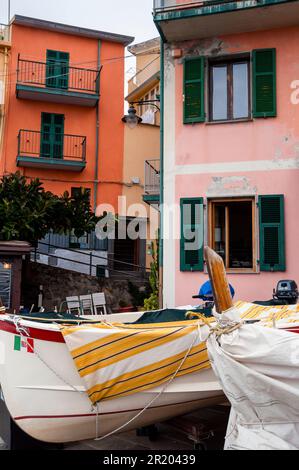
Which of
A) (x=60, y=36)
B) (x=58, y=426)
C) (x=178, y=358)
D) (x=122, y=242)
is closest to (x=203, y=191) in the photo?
(x=178, y=358)

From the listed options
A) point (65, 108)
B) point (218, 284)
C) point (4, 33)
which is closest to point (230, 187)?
point (218, 284)

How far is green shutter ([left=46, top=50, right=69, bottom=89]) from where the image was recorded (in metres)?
19.3

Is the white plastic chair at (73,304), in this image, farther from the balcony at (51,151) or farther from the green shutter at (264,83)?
the green shutter at (264,83)

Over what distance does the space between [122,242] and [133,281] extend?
4125 mm

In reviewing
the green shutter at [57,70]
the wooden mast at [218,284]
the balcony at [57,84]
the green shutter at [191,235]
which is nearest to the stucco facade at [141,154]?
the balcony at [57,84]

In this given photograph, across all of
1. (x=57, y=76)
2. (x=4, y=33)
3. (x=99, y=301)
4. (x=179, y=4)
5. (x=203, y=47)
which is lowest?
(x=99, y=301)

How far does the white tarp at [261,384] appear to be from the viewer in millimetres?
3928

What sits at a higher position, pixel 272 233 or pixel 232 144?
pixel 232 144

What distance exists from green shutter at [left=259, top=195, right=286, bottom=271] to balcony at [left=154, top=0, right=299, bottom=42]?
12.1 feet

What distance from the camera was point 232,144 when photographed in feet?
33.7

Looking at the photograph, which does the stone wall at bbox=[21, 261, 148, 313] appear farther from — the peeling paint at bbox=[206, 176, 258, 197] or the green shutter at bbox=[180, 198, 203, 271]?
the peeling paint at bbox=[206, 176, 258, 197]

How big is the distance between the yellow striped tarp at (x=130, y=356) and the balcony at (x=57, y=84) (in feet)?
50.7

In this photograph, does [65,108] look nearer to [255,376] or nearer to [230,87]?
[230,87]

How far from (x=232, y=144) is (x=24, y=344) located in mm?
6705
